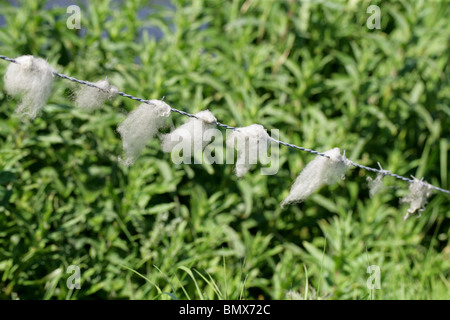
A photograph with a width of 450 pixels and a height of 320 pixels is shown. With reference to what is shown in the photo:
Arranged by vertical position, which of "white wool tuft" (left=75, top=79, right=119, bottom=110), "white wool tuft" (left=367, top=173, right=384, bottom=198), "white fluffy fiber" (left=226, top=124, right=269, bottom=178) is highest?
"white wool tuft" (left=75, top=79, right=119, bottom=110)

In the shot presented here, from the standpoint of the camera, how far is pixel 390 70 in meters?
3.02

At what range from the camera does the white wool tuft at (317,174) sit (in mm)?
1693

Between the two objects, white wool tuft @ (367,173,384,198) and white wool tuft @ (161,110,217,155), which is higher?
white wool tuft @ (161,110,217,155)

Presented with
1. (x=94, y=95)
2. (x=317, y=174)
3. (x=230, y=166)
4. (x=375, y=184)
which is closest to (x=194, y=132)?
(x=94, y=95)

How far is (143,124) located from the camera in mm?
1539

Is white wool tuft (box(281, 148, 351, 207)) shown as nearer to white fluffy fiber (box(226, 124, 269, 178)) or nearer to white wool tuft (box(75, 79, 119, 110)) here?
white fluffy fiber (box(226, 124, 269, 178))

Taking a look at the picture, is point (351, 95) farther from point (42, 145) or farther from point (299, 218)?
point (42, 145)

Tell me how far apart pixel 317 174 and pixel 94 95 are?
77 cm

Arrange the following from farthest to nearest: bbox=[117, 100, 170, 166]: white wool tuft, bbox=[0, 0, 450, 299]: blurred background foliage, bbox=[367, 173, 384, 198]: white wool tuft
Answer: bbox=[0, 0, 450, 299]: blurred background foliage
bbox=[367, 173, 384, 198]: white wool tuft
bbox=[117, 100, 170, 166]: white wool tuft

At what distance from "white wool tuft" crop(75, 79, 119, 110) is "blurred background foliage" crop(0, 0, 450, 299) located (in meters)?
0.67

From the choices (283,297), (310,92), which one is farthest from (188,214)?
(310,92)

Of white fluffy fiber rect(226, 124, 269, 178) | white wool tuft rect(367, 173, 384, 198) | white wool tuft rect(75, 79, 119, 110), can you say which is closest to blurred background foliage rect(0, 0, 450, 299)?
white wool tuft rect(367, 173, 384, 198)

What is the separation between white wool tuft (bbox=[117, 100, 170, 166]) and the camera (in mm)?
1520
